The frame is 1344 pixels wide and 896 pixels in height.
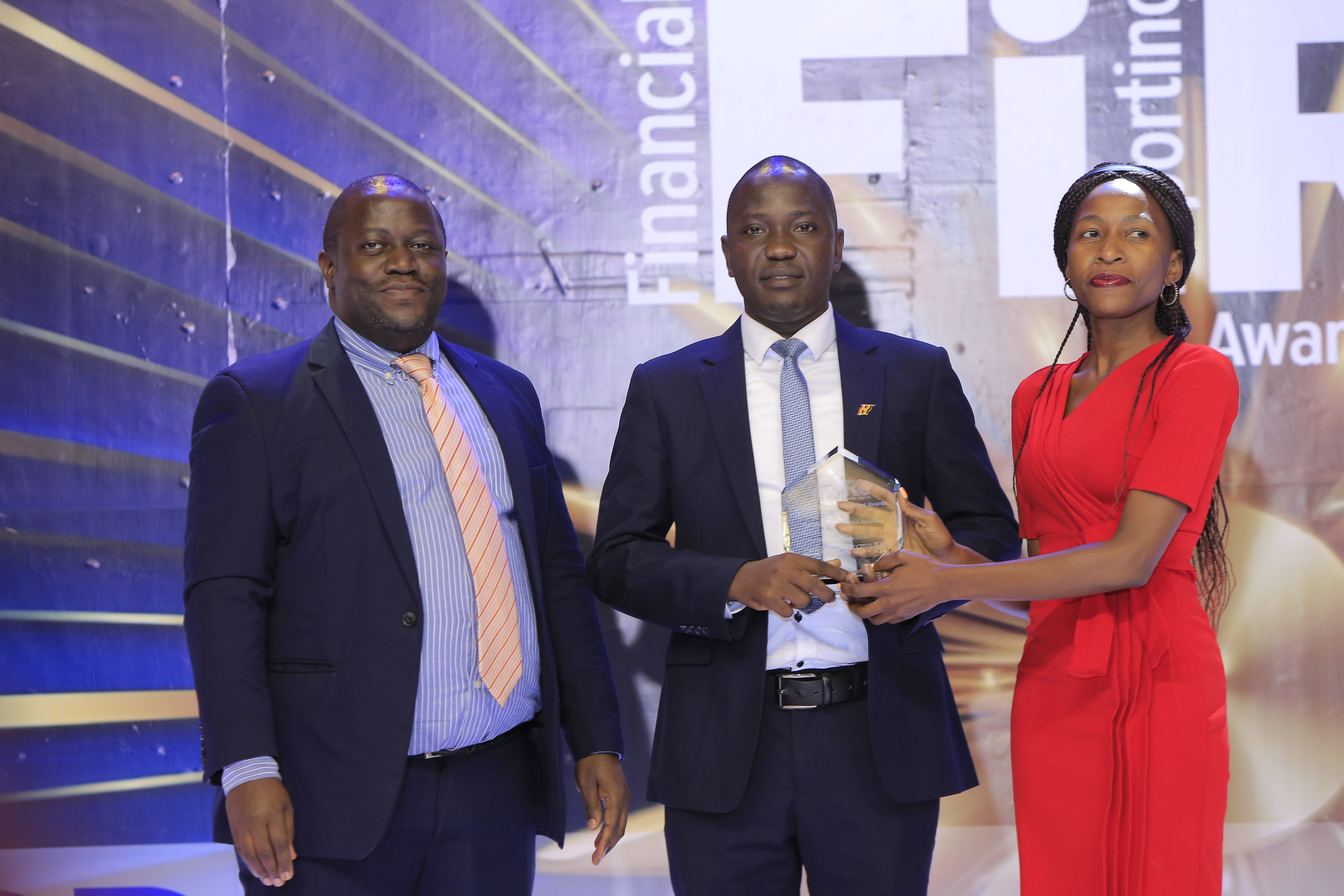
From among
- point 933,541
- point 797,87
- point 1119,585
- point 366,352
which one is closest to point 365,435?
point 366,352

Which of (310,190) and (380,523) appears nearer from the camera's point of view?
(380,523)

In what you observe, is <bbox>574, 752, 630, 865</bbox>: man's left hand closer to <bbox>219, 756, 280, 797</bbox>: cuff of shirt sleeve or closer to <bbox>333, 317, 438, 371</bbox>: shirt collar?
<bbox>219, 756, 280, 797</bbox>: cuff of shirt sleeve

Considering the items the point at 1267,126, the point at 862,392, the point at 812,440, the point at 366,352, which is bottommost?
the point at 812,440

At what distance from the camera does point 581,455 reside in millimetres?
3793

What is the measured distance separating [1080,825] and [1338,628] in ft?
6.80

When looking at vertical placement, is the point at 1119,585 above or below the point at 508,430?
below

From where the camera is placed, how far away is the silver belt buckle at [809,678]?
2.29m

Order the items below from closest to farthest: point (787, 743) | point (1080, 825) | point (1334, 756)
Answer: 1. point (1080, 825)
2. point (787, 743)
3. point (1334, 756)

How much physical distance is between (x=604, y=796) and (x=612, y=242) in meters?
1.99

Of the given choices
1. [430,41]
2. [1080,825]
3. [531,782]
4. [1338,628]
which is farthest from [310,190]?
[1338,628]

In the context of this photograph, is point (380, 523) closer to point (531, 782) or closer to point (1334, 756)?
point (531, 782)

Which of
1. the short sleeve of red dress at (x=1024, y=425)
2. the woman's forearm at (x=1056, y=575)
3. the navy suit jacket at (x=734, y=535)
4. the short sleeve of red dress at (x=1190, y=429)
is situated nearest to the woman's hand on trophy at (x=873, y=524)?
the woman's forearm at (x=1056, y=575)

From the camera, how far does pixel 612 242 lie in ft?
12.3

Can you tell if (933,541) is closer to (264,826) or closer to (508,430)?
(508,430)
